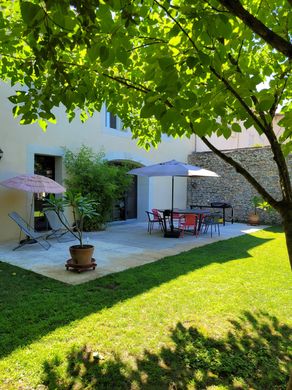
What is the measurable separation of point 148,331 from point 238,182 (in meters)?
12.2

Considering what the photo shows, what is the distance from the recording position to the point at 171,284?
502 cm

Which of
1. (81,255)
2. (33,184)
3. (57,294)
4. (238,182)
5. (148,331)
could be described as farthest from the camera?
(238,182)

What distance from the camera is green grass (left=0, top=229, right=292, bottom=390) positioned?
267cm

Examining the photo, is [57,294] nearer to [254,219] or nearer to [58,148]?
[58,148]

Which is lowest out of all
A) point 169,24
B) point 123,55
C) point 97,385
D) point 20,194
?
point 97,385

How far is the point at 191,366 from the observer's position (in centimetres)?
284

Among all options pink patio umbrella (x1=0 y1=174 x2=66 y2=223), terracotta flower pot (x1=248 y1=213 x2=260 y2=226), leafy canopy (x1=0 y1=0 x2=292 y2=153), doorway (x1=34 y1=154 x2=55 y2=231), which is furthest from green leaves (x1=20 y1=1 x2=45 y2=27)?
terracotta flower pot (x1=248 y1=213 x2=260 y2=226)

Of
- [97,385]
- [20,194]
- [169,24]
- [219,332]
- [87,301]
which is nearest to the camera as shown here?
A: [97,385]

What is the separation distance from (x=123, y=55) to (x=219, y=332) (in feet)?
10.0

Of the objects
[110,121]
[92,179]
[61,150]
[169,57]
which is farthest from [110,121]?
[169,57]

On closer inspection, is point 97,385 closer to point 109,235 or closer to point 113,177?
point 109,235

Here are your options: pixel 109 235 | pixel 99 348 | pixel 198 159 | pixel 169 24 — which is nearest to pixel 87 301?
pixel 99 348

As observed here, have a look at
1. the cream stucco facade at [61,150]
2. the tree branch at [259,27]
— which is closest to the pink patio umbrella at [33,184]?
the cream stucco facade at [61,150]

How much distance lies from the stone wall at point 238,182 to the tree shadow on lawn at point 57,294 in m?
7.92
